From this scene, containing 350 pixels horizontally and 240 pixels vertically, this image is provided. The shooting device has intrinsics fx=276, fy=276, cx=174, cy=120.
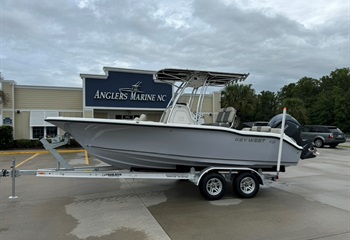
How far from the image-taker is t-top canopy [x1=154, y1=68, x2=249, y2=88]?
21.3ft

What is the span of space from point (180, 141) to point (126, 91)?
51.8 ft

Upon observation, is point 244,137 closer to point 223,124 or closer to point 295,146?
point 223,124

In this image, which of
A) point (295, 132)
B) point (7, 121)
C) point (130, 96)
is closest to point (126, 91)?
point (130, 96)

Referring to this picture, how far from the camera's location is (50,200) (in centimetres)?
580

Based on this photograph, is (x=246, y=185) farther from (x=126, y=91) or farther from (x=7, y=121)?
(x=7, y=121)

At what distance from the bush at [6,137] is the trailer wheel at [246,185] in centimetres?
1679

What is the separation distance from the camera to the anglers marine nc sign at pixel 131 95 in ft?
66.4

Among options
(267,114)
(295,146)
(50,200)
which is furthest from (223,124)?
(267,114)

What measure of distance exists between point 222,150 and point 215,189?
2.80 feet

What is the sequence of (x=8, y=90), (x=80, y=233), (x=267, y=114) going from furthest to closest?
1. (x=267, y=114)
2. (x=8, y=90)
3. (x=80, y=233)

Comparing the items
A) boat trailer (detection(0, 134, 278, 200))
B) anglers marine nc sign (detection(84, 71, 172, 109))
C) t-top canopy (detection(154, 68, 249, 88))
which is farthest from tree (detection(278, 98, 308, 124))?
boat trailer (detection(0, 134, 278, 200))

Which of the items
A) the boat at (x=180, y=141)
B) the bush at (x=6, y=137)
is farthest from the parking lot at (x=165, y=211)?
the bush at (x=6, y=137)

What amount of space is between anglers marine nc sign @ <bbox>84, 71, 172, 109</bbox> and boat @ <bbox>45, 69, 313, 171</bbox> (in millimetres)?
14365

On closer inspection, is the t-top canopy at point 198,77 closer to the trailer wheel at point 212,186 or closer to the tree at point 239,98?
the trailer wheel at point 212,186
